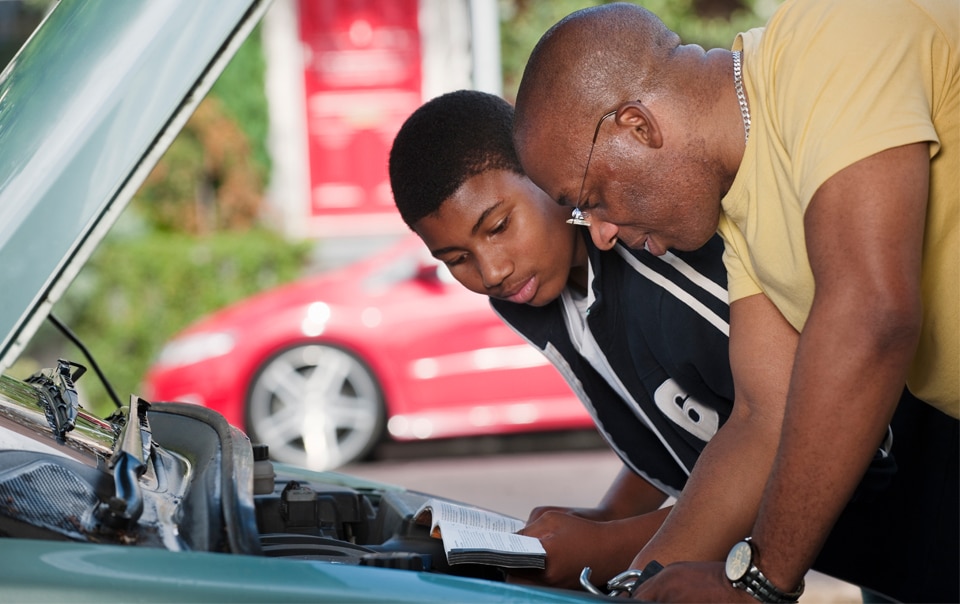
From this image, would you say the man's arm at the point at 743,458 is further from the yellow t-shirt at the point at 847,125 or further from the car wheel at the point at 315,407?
the car wheel at the point at 315,407

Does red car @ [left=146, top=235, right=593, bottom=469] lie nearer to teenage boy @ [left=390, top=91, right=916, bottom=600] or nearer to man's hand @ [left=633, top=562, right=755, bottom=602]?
teenage boy @ [left=390, top=91, right=916, bottom=600]

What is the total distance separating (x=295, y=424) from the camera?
293 inches

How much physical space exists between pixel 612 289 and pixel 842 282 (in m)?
0.92

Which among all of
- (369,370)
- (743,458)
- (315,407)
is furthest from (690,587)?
(315,407)

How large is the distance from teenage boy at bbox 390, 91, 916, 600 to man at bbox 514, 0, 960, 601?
0.82ft

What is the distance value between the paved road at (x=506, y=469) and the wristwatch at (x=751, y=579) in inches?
166

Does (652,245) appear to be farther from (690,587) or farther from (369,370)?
(369,370)

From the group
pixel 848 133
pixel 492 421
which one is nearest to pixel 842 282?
pixel 848 133

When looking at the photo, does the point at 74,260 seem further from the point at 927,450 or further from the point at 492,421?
the point at 492,421

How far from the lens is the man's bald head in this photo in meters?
1.92

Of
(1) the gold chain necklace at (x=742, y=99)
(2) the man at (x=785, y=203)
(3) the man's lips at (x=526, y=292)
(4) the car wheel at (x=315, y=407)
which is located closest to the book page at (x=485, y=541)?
(2) the man at (x=785, y=203)

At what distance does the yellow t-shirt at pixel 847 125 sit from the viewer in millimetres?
1651

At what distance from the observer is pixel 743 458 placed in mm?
2057

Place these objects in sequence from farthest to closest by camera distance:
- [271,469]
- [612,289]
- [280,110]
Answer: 1. [280,110]
2. [612,289]
3. [271,469]
